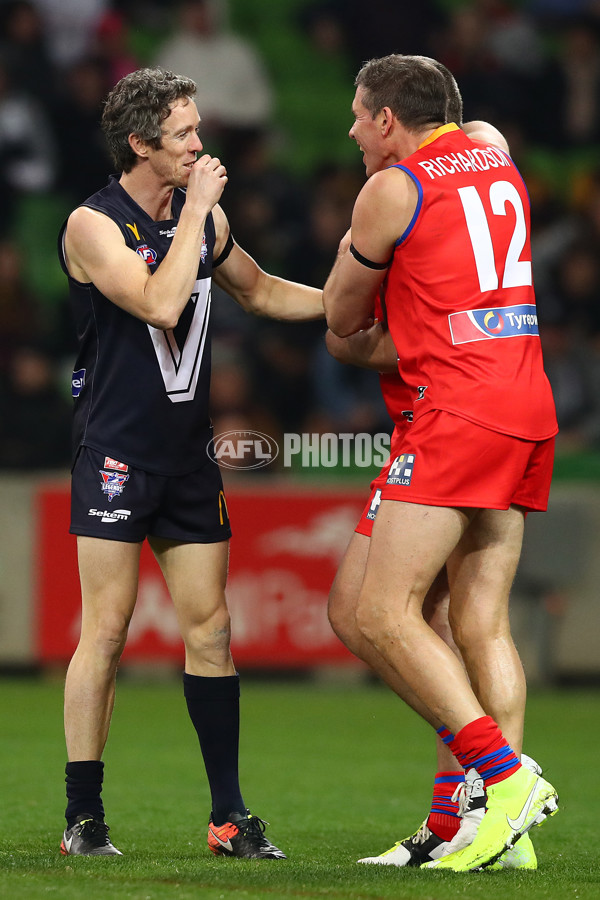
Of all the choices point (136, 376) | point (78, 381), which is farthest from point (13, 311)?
point (136, 376)

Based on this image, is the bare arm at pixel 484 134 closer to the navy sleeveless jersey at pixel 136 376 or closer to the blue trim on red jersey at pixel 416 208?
the blue trim on red jersey at pixel 416 208

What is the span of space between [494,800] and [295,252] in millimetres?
8332

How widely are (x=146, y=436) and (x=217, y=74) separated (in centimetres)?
903

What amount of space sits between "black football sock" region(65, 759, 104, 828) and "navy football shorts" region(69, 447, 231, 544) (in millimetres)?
712

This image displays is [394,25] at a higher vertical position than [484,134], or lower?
higher

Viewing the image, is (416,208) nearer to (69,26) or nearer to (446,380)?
(446,380)

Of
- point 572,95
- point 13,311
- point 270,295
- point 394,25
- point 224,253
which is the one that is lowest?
point 270,295

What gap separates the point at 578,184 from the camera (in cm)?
1245

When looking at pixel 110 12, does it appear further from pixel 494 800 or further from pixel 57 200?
pixel 494 800

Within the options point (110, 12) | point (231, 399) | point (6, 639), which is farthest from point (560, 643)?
point (110, 12)

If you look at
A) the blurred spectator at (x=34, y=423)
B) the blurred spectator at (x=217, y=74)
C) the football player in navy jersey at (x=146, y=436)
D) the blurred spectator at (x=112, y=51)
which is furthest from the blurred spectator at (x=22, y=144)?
the football player in navy jersey at (x=146, y=436)

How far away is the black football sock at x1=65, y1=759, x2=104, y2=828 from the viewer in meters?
4.25

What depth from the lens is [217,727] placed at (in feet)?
14.6

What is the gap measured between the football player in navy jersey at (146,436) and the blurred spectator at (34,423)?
17.8 ft
